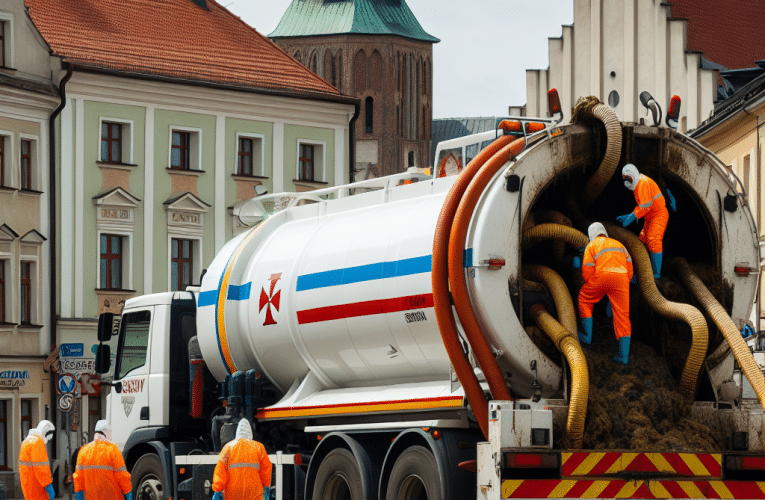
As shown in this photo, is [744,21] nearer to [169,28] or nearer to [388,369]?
[169,28]

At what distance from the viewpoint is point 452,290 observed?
34.6 ft

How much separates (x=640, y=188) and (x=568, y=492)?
7.35ft

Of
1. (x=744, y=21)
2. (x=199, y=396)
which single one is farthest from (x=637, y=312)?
(x=744, y=21)

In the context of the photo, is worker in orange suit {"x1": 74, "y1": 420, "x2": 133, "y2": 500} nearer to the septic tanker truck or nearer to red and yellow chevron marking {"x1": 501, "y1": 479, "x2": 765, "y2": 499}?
the septic tanker truck

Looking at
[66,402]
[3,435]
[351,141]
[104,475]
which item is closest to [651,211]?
[104,475]

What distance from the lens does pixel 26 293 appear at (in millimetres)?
33156

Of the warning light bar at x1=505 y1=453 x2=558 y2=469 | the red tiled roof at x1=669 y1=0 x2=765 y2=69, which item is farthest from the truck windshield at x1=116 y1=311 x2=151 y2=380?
the red tiled roof at x1=669 y1=0 x2=765 y2=69

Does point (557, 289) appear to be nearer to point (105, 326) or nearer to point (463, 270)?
point (463, 270)

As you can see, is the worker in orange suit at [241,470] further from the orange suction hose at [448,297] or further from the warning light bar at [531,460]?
the warning light bar at [531,460]

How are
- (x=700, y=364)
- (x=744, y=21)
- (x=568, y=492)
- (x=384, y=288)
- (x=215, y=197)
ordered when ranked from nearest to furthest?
(x=568, y=492)
(x=700, y=364)
(x=384, y=288)
(x=215, y=197)
(x=744, y=21)

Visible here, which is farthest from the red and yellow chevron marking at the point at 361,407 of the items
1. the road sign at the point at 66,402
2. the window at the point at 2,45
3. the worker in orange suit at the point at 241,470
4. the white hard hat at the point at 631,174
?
the window at the point at 2,45

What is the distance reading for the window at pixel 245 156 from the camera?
125 feet

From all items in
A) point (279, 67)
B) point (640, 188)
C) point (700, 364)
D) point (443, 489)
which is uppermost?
point (279, 67)

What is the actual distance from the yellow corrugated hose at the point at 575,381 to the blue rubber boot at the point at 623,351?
37 centimetres
